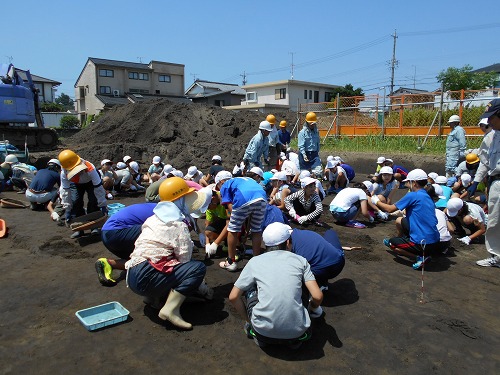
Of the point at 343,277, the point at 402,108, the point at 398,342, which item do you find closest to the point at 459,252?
the point at 343,277

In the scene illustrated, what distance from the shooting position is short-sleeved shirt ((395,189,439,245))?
4578 mm

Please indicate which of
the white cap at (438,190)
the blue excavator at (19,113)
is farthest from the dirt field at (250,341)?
the blue excavator at (19,113)

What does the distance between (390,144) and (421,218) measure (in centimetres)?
978

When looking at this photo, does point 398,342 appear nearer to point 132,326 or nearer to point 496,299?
point 496,299

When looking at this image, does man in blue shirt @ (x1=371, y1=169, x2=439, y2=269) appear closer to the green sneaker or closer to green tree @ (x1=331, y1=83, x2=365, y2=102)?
the green sneaker

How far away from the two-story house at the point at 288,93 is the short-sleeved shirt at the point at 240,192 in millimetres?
31327

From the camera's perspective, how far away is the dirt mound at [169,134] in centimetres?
1562

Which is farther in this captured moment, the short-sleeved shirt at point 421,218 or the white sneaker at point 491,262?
the white sneaker at point 491,262

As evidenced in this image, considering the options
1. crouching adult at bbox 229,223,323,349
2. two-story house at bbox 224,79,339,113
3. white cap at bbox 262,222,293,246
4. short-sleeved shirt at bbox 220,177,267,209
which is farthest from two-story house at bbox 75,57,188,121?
crouching adult at bbox 229,223,323,349

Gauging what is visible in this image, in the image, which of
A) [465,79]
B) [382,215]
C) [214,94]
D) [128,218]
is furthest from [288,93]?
[128,218]

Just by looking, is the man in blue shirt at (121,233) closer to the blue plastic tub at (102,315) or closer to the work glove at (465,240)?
the blue plastic tub at (102,315)

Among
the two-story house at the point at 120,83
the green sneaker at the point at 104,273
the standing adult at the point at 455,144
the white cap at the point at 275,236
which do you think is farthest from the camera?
the two-story house at the point at 120,83

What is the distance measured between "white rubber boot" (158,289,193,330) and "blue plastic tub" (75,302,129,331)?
44 centimetres

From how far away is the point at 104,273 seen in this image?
13.6ft
